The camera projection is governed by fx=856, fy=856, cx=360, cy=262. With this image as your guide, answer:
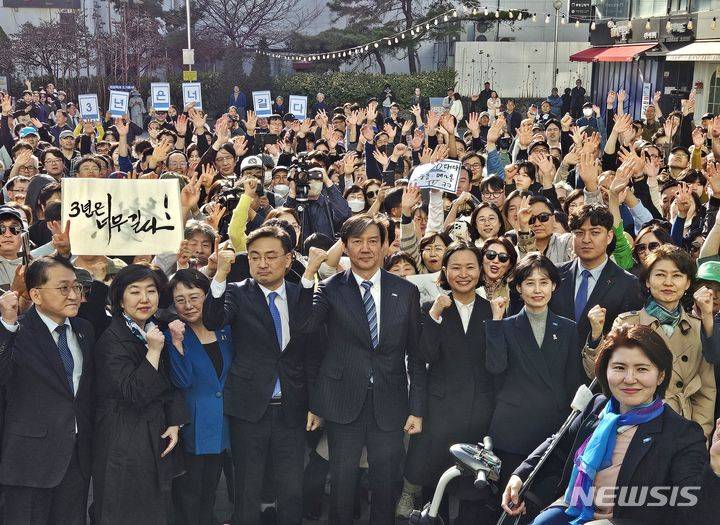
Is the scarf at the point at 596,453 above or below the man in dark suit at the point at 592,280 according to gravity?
below

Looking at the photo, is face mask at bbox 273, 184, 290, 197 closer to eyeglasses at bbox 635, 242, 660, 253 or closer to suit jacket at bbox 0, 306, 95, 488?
eyeglasses at bbox 635, 242, 660, 253

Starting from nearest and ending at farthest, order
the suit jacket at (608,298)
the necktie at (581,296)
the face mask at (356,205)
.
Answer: the suit jacket at (608,298) < the necktie at (581,296) < the face mask at (356,205)

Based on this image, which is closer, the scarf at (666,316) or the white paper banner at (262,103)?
the scarf at (666,316)

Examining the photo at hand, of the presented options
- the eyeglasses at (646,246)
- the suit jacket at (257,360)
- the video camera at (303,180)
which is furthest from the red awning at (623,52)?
the suit jacket at (257,360)

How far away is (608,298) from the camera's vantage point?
5.11 meters

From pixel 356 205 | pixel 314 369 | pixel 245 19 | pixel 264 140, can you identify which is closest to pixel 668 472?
pixel 314 369

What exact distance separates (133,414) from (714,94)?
65.9 ft

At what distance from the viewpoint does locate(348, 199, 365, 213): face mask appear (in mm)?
8727

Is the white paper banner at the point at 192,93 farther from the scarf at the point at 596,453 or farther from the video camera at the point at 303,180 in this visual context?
the scarf at the point at 596,453

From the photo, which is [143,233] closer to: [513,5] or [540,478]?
[540,478]

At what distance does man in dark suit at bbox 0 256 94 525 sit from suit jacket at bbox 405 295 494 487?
1.89 m

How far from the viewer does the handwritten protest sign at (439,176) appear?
23.5 ft

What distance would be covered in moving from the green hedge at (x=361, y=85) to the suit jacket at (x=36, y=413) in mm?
30550

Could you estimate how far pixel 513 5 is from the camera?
38500 mm
